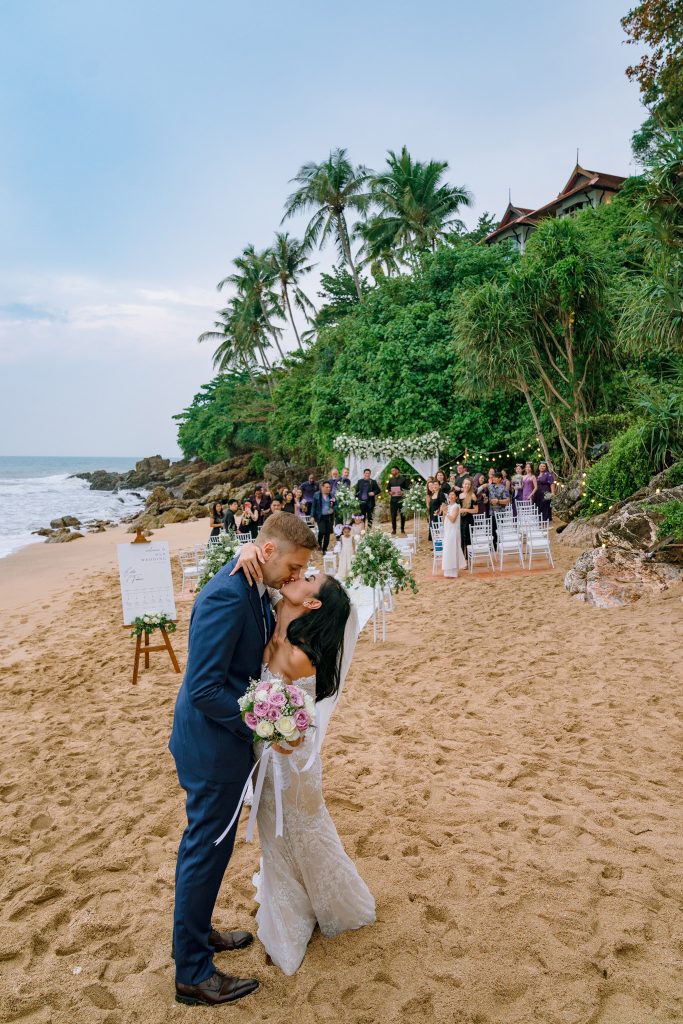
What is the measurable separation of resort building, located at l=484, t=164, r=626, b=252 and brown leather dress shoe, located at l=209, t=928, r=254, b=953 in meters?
32.6

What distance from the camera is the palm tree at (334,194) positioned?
28.5 metres

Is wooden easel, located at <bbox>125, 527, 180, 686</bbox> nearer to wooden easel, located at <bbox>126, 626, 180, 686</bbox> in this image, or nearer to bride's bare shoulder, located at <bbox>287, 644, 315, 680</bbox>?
wooden easel, located at <bbox>126, 626, 180, 686</bbox>

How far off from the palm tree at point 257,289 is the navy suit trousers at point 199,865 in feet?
110

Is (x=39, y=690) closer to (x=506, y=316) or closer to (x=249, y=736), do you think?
(x=249, y=736)

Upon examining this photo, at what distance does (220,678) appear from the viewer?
7.77 feet

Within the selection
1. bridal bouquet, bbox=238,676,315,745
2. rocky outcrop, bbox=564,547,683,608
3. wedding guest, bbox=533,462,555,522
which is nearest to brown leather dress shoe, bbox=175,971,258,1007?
→ bridal bouquet, bbox=238,676,315,745

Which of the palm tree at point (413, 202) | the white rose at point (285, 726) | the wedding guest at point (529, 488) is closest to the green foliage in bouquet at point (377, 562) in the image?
the white rose at point (285, 726)

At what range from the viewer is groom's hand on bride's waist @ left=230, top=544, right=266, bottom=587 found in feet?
8.05

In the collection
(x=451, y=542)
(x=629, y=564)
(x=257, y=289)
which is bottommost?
(x=629, y=564)

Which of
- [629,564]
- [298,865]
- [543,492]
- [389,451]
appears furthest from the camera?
[389,451]

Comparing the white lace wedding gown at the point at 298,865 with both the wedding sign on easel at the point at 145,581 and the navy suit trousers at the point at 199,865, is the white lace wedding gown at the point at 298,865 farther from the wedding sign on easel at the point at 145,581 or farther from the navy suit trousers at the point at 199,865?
the wedding sign on easel at the point at 145,581

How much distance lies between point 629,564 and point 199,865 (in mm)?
7986

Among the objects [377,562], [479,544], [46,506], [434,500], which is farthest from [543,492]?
[46,506]

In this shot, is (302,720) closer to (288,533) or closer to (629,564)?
(288,533)
